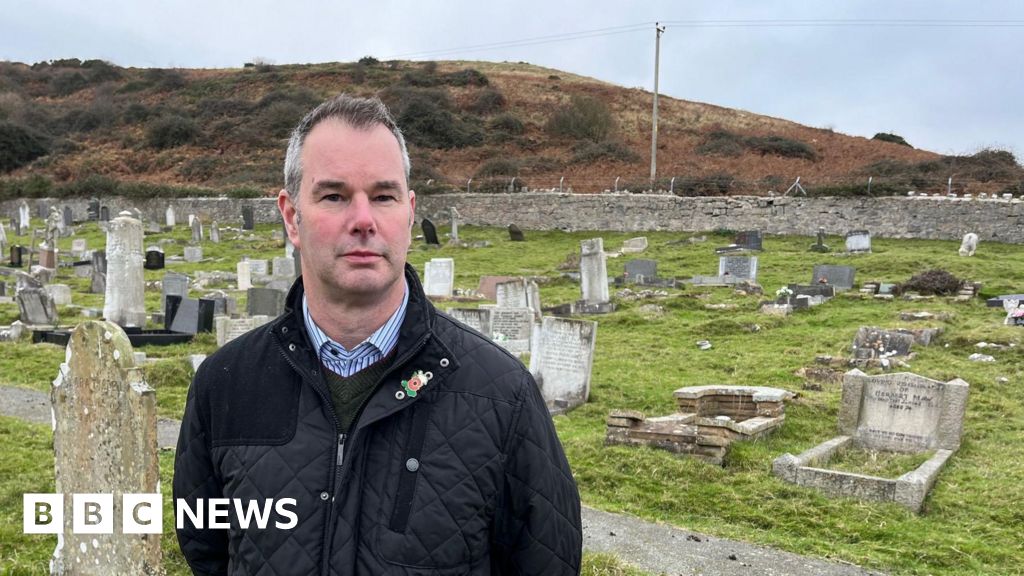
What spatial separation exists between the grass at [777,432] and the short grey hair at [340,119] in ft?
12.4

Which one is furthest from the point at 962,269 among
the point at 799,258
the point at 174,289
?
the point at 174,289

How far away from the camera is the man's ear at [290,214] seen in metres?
2.27

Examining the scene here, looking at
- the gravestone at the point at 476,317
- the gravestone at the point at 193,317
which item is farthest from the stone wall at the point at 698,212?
the gravestone at the point at 193,317

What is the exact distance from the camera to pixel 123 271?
15.1 metres

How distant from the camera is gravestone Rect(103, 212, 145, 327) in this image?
1505 centimetres

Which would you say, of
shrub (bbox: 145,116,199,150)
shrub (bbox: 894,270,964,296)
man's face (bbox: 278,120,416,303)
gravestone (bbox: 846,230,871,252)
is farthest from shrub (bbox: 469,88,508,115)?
man's face (bbox: 278,120,416,303)

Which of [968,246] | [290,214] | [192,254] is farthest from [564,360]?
[192,254]

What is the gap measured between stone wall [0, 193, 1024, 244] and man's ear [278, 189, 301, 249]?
29.6 metres

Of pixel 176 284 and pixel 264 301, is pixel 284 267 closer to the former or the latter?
pixel 176 284

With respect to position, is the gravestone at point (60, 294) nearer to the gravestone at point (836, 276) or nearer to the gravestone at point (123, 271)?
the gravestone at point (123, 271)

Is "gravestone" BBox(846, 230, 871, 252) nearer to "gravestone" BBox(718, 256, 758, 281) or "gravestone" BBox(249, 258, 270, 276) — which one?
"gravestone" BBox(718, 256, 758, 281)

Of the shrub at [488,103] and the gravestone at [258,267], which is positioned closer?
the gravestone at [258,267]

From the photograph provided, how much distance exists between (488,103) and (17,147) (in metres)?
31.6

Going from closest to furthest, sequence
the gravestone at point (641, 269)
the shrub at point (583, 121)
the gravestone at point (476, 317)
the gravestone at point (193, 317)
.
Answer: the gravestone at point (476, 317), the gravestone at point (193, 317), the gravestone at point (641, 269), the shrub at point (583, 121)
